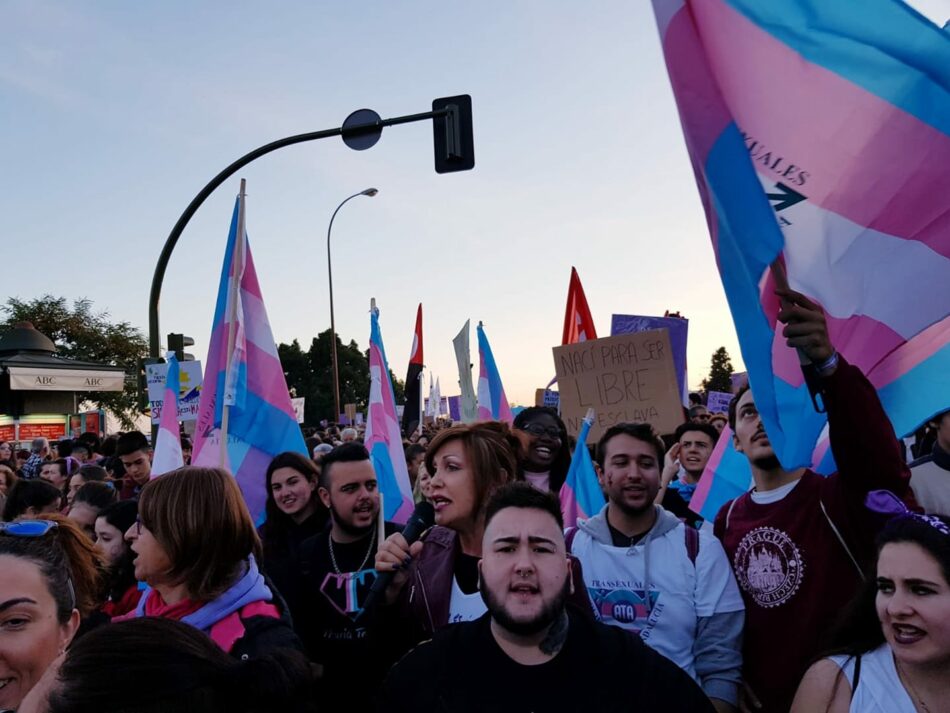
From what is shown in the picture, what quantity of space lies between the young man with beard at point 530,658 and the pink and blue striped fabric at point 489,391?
20.5 feet

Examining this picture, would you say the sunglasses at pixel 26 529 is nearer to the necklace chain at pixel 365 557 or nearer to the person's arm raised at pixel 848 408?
the necklace chain at pixel 365 557

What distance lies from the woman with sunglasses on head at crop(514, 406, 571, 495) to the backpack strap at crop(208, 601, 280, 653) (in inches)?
112

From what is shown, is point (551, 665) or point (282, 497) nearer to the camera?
point (551, 665)

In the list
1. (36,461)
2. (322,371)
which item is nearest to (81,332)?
(322,371)

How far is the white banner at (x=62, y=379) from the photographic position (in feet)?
80.8

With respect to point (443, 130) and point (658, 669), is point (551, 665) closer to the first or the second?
point (658, 669)

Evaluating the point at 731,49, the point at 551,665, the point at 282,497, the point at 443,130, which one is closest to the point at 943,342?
the point at 731,49

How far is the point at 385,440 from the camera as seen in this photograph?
21.0 ft

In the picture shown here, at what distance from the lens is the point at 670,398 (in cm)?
595

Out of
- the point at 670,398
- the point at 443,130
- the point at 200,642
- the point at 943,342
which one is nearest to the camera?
the point at 200,642

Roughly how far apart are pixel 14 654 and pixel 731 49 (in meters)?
2.81

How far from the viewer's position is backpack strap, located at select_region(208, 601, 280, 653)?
7.72 ft

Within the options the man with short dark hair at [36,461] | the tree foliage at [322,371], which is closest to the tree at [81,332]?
the tree foliage at [322,371]

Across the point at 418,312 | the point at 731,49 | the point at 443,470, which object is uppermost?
the point at 418,312
